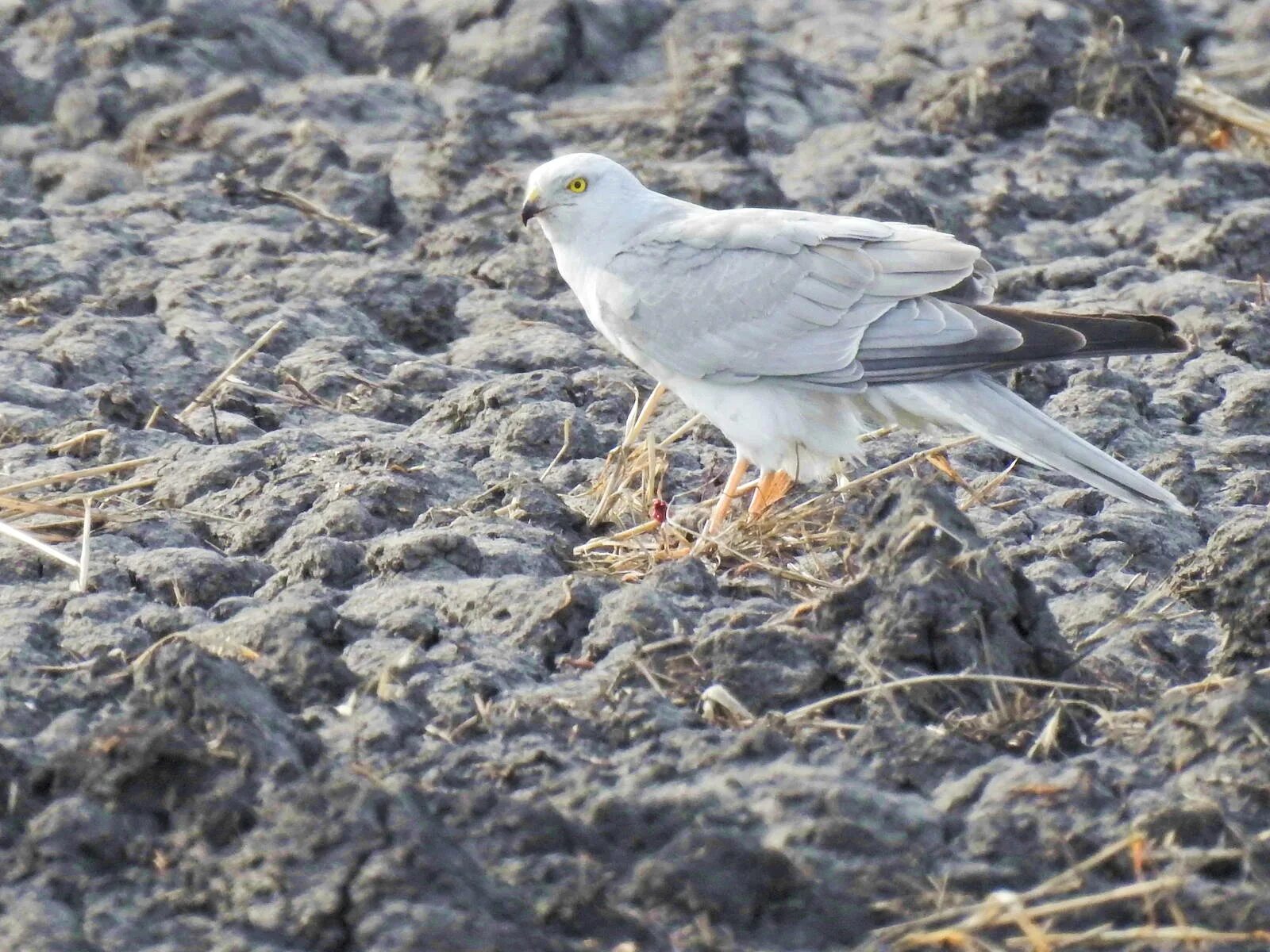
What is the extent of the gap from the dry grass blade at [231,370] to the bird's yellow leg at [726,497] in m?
1.97

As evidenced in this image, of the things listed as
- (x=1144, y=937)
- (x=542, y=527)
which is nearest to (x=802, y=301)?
(x=542, y=527)

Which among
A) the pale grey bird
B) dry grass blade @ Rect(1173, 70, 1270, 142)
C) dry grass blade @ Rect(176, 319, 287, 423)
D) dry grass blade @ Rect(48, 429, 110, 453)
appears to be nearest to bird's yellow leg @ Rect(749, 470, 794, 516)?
the pale grey bird

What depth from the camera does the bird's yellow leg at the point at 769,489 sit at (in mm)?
5758

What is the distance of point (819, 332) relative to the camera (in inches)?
220

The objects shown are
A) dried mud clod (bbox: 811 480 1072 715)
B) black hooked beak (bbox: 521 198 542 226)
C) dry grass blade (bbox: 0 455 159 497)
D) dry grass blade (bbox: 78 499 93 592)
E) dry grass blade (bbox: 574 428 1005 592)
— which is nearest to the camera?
dried mud clod (bbox: 811 480 1072 715)

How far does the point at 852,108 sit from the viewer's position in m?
9.87

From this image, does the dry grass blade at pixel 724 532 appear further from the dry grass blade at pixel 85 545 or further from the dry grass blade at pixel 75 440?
the dry grass blade at pixel 75 440

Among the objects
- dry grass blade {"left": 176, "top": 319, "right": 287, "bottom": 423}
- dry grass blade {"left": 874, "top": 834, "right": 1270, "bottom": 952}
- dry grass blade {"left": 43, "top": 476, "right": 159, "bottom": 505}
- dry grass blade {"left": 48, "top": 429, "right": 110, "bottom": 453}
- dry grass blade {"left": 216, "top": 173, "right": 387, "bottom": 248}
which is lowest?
dry grass blade {"left": 216, "top": 173, "right": 387, "bottom": 248}

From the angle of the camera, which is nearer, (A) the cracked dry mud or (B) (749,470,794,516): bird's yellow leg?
(A) the cracked dry mud

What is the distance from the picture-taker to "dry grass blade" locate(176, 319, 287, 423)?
6652 millimetres

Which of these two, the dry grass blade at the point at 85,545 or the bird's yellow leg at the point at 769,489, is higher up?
the dry grass blade at the point at 85,545

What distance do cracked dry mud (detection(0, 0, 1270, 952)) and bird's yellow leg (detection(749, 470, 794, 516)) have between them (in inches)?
11.9

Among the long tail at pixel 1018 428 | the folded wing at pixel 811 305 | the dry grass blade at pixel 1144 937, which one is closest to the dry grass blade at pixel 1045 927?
the dry grass blade at pixel 1144 937

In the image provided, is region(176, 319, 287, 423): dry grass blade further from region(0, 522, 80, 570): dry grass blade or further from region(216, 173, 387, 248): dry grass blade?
region(0, 522, 80, 570): dry grass blade
